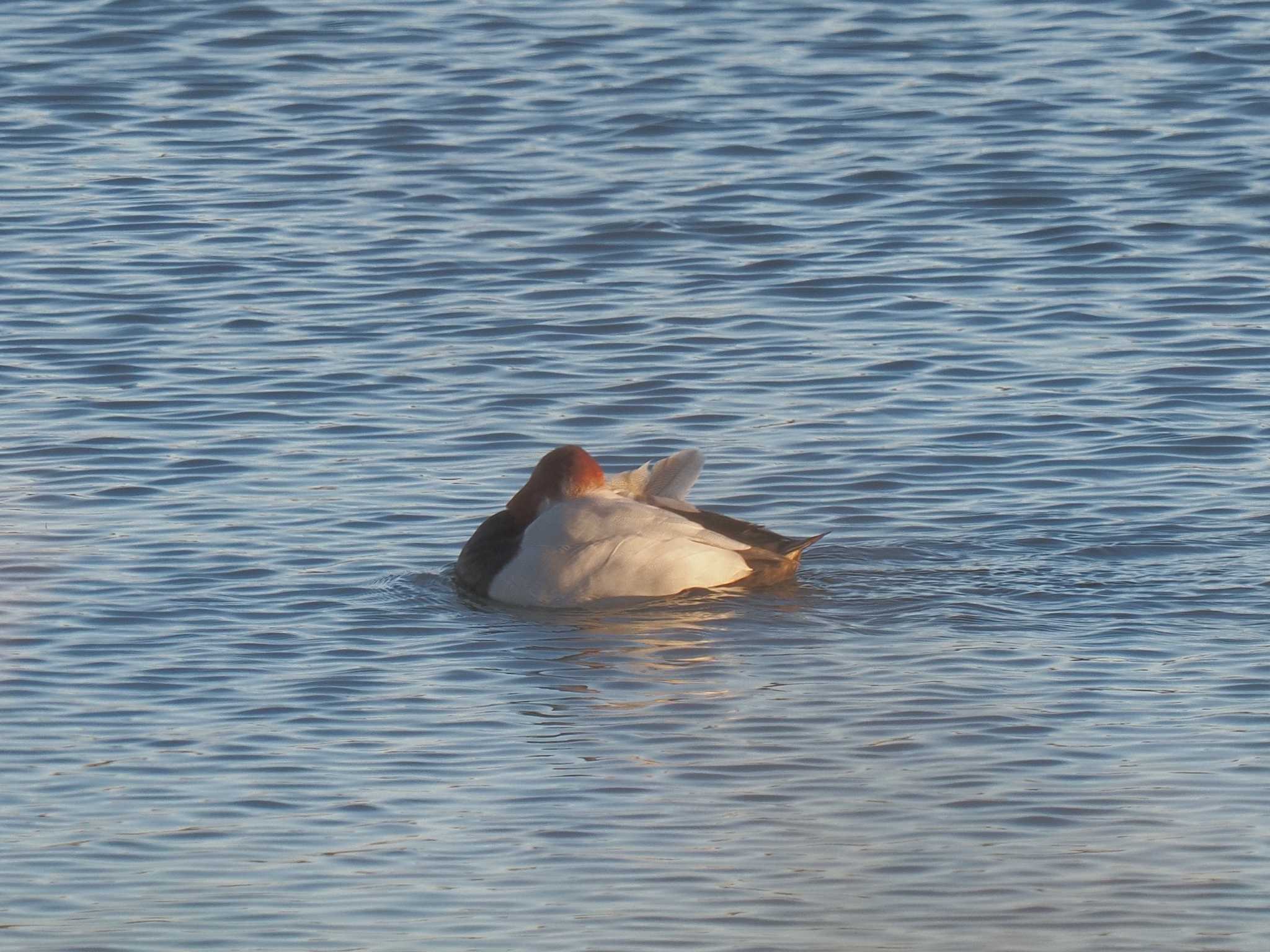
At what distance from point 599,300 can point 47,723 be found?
6.46 meters

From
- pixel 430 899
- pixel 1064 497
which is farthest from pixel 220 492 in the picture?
pixel 430 899

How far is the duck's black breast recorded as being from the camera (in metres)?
10.2

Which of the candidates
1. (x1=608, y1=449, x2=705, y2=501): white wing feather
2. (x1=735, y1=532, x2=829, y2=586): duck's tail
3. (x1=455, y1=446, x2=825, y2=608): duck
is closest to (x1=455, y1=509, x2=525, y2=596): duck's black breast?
(x1=455, y1=446, x2=825, y2=608): duck

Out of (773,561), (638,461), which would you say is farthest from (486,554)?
(638,461)

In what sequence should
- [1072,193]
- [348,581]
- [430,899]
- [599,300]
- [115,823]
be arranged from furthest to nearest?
1. [1072,193]
2. [599,300]
3. [348,581]
4. [115,823]
5. [430,899]

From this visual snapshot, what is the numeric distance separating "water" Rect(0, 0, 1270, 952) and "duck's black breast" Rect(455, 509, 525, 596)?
0.36 ft

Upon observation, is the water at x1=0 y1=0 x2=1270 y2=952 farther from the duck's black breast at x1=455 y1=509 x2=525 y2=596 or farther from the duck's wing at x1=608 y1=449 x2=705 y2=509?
the duck's wing at x1=608 y1=449 x2=705 y2=509

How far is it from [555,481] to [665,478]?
490 millimetres

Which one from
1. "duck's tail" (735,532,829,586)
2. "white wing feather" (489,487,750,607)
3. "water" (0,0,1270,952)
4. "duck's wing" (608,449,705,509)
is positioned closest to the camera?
"water" (0,0,1270,952)

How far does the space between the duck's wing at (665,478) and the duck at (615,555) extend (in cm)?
10

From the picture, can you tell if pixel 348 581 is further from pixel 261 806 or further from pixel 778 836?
pixel 778 836

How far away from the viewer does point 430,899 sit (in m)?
6.76

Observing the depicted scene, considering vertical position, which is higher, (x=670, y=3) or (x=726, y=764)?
(x=670, y=3)

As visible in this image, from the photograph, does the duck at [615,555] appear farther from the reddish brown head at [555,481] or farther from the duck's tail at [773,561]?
the reddish brown head at [555,481]
